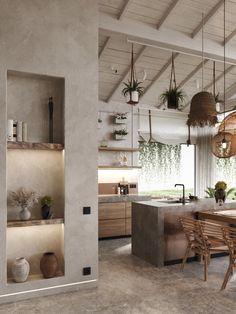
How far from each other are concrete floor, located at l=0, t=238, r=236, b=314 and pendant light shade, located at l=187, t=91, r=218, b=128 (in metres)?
2.15

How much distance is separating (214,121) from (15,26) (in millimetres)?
2815

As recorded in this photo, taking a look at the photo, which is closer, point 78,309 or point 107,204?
point 78,309

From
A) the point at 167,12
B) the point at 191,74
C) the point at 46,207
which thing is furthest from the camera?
the point at 191,74

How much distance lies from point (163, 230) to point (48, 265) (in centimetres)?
186

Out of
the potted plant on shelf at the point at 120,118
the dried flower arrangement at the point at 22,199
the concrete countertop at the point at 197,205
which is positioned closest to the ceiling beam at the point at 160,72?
the potted plant on shelf at the point at 120,118

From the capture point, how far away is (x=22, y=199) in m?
3.54

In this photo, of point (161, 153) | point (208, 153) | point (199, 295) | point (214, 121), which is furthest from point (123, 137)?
point (199, 295)

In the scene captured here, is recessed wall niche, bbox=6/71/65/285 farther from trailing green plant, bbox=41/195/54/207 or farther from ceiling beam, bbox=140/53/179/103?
ceiling beam, bbox=140/53/179/103

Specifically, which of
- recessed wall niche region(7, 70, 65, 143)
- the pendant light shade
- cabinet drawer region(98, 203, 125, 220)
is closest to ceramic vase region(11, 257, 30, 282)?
recessed wall niche region(7, 70, 65, 143)

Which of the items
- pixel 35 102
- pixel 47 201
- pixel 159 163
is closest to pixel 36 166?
pixel 47 201

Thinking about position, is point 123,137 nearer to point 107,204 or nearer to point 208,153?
point 107,204

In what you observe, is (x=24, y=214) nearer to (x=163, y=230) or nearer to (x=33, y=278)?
(x=33, y=278)

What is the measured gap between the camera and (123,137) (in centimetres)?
752

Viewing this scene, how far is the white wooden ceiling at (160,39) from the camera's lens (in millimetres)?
4969
